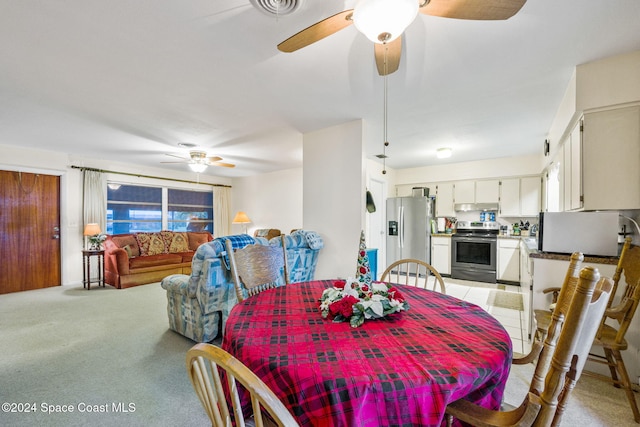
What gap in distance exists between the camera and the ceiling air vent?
1420 mm

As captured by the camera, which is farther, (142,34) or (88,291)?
(88,291)

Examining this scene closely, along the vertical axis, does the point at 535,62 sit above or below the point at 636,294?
above

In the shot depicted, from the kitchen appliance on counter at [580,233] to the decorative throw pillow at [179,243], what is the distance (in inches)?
238

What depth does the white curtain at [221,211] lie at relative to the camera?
720 centimetres

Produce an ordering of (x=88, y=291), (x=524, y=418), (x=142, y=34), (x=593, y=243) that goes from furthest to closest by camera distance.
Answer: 1. (x=88, y=291)
2. (x=593, y=243)
3. (x=142, y=34)
4. (x=524, y=418)

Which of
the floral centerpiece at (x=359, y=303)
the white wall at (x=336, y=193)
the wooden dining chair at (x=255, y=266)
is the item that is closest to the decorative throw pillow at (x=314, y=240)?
the white wall at (x=336, y=193)

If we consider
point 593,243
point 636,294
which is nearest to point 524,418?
point 636,294

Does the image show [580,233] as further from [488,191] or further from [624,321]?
[488,191]

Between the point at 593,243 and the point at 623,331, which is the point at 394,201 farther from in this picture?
the point at 623,331

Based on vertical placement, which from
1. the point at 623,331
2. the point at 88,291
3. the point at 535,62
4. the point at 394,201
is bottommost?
the point at 88,291

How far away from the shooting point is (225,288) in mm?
2490

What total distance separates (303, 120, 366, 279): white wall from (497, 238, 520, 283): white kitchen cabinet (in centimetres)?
307

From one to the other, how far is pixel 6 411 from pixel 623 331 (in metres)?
3.83

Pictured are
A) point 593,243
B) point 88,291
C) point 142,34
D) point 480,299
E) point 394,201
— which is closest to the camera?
point 142,34
